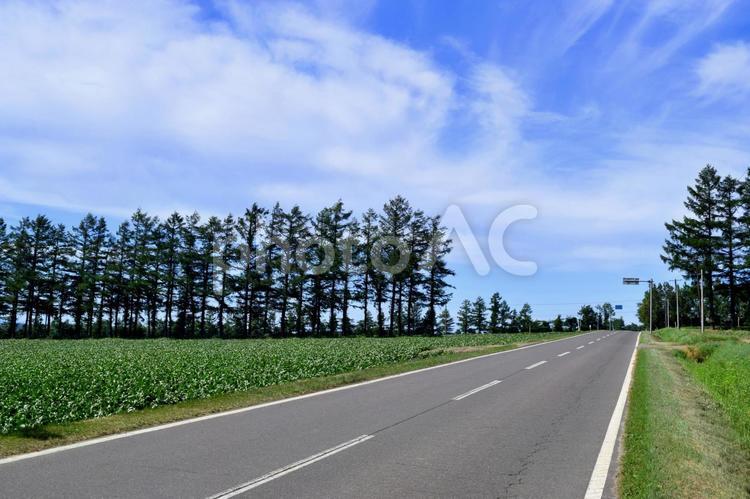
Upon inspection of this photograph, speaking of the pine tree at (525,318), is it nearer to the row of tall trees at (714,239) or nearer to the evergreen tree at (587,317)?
the evergreen tree at (587,317)

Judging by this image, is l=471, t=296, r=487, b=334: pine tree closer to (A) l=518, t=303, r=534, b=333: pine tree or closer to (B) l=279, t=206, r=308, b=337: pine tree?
(A) l=518, t=303, r=534, b=333: pine tree

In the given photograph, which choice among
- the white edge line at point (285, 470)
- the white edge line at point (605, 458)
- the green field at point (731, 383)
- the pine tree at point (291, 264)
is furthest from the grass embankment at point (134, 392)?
the pine tree at point (291, 264)

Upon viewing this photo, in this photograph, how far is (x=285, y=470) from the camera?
6309mm

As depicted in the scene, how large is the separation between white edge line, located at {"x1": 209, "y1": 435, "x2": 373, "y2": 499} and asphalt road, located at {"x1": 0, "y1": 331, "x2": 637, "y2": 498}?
0.04ft

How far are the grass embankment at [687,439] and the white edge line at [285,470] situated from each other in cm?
363

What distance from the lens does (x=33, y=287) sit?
225 ft

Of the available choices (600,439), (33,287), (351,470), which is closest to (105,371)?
(351,470)

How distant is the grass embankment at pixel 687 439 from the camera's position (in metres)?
5.93

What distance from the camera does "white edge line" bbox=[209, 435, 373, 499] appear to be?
547cm

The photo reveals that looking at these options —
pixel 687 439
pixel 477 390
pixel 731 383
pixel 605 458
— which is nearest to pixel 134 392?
pixel 477 390

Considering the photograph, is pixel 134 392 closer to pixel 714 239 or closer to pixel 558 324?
pixel 714 239

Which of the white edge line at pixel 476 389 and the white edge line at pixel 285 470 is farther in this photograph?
the white edge line at pixel 476 389

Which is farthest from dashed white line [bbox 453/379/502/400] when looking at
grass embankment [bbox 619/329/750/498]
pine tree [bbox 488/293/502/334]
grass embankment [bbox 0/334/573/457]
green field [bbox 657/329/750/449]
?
pine tree [bbox 488/293/502/334]

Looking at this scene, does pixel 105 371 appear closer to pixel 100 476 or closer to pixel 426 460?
pixel 100 476
